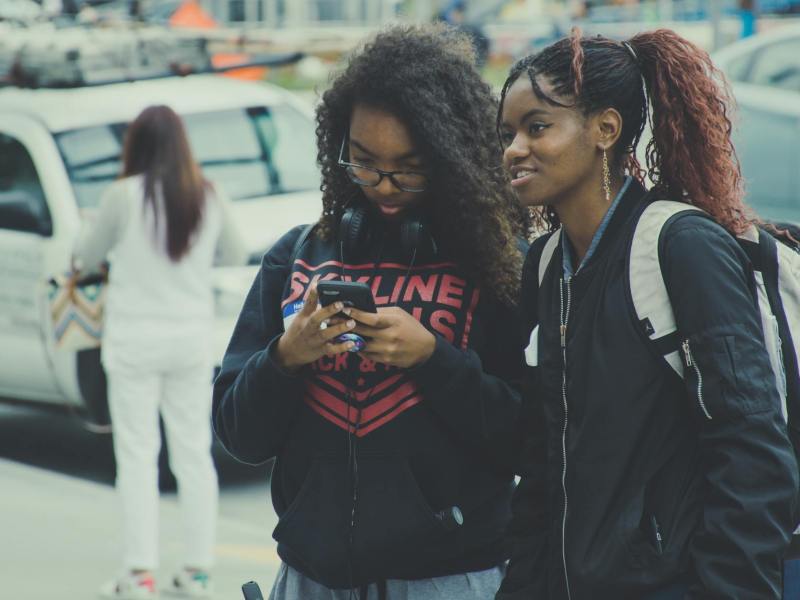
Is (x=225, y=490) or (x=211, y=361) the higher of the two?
(x=211, y=361)

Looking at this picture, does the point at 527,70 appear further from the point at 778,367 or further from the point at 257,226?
the point at 257,226

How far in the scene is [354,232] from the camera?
2.59 meters

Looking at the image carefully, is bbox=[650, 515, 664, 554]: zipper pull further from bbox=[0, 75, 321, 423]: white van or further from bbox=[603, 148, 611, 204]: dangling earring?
bbox=[0, 75, 321, 423]: white van

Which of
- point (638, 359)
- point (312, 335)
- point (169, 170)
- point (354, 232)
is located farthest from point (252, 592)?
point (169, 170)

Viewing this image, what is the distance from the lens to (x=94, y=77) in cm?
771

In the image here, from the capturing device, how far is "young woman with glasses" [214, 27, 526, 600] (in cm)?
249

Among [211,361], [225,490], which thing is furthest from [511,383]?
[225,490]

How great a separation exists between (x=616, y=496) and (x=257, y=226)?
5.32m

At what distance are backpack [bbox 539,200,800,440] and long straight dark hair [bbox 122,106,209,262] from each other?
3.66 meters

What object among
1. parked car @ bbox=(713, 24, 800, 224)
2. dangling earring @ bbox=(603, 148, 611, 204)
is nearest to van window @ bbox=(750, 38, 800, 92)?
parked car @ bbox=(713, 24, 800, 224)

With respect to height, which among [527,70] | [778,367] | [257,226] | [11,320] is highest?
[527,70]

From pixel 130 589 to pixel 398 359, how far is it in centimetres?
328

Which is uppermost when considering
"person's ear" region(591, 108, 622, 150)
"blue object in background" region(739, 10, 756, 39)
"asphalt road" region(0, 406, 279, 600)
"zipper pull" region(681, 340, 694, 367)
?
"person's ear" region(591, 108, 622, 150)

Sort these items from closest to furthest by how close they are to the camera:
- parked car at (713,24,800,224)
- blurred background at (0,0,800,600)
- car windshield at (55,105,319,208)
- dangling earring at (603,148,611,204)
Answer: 1. dangling earring at (603,148,611,204)
2. blurred background at (0,0,800,600)
3. car windshield at (55,105,319,208)
4. parked car at (713,24,800,224)
